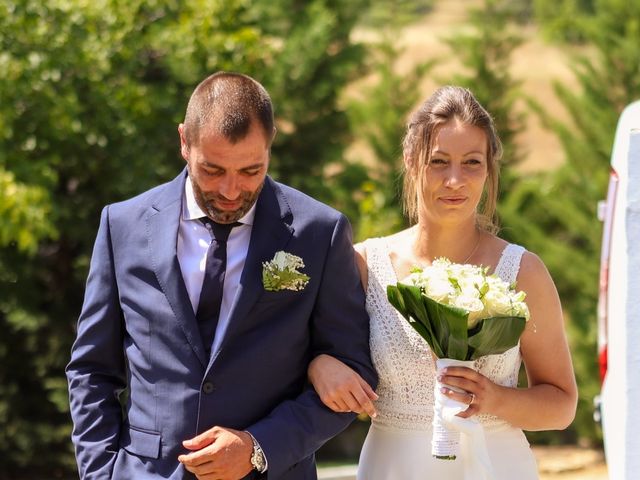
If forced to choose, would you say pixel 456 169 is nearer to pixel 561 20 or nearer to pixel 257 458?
pixel 257 458

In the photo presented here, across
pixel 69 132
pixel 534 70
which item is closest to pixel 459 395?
pixel 69 132

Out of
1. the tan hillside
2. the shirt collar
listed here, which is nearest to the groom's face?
the shirt collar

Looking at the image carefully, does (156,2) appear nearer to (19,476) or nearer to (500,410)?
(19,476)

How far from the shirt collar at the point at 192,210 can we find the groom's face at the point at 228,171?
0.39 ft

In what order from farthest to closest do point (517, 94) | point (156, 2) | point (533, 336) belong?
point (517, 94)
point (156, 2)
point (533, 336)

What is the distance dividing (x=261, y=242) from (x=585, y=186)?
11.1 meters

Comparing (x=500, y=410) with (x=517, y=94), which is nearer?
(x=500, y=410)

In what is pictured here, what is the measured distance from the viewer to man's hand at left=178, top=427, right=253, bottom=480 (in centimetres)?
373

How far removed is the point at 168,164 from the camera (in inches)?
452

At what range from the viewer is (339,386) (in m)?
3.85

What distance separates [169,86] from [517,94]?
5807mm

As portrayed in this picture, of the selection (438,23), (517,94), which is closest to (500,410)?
(517,94)

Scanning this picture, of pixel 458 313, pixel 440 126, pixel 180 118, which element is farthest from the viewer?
pixel 180 118

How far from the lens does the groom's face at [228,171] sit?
3.73 m
